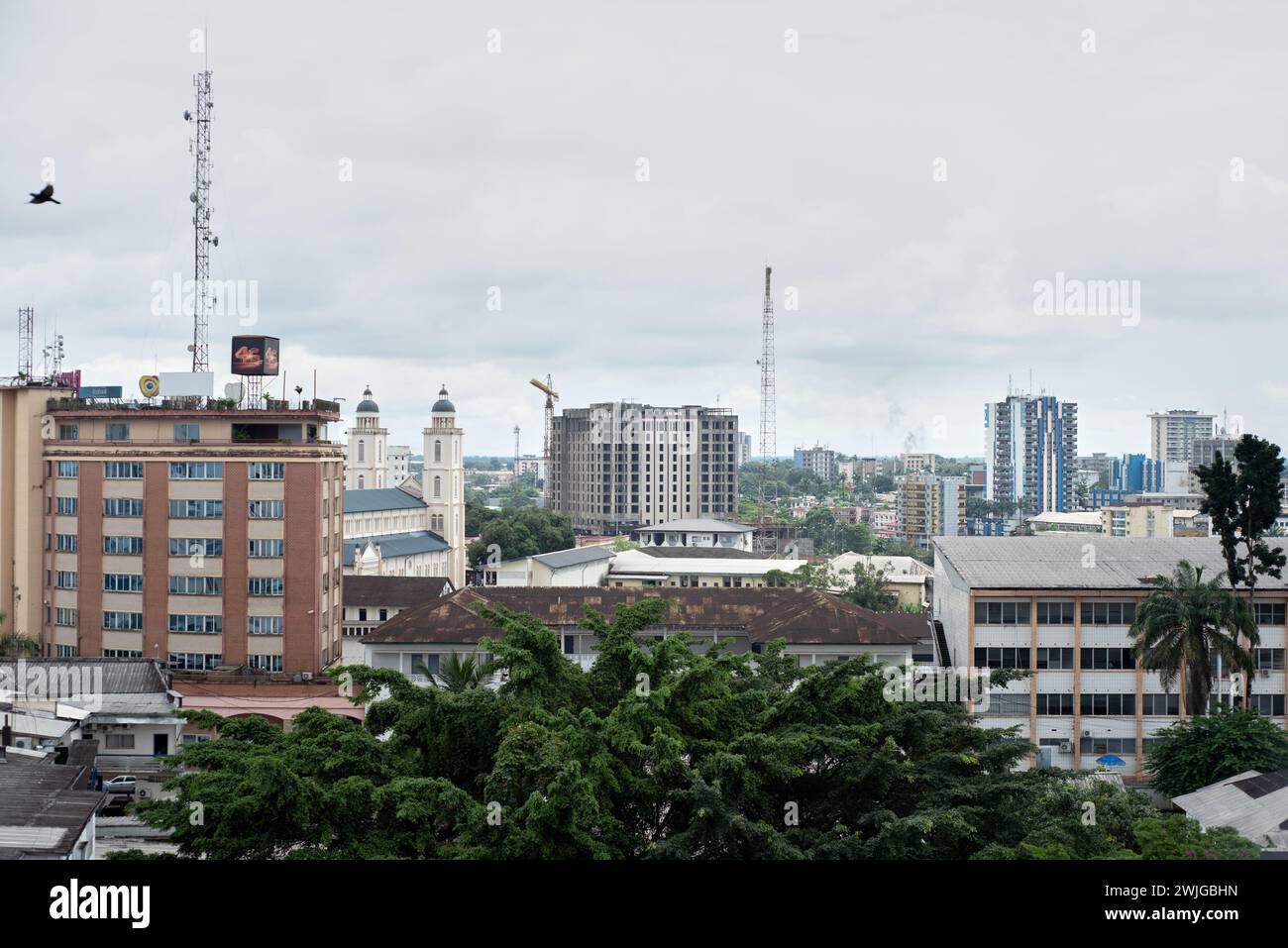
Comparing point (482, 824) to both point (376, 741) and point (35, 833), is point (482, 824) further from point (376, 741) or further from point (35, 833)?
point (35, 833)

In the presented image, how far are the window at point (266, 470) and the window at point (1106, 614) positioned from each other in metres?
33.8

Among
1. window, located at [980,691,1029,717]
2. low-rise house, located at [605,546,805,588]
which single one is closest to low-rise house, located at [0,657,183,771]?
window, located at [980,691,1029,717]

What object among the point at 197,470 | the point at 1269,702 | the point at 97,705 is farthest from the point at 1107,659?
the point at 197,470

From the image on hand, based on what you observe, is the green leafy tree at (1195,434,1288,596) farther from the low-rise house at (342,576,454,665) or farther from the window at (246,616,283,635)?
the low-rise house at (342,576,454,665)

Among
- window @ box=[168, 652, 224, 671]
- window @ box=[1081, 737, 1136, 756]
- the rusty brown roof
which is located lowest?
window @ box=[1081, 737, 1136, 756]

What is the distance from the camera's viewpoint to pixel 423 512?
12450 cm

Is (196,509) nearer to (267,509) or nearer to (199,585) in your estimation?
(267,509)

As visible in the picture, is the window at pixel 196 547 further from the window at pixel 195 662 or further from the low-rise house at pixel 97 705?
the low-rise house at pixel 97 705

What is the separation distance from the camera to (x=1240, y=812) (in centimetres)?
3083

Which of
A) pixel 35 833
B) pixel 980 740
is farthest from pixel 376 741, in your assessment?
pixel 980 740

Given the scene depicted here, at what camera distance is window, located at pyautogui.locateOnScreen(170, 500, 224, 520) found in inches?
2055

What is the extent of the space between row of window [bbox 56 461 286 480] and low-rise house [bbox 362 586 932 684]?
31.9 ft

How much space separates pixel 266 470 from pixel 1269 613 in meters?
41.5
